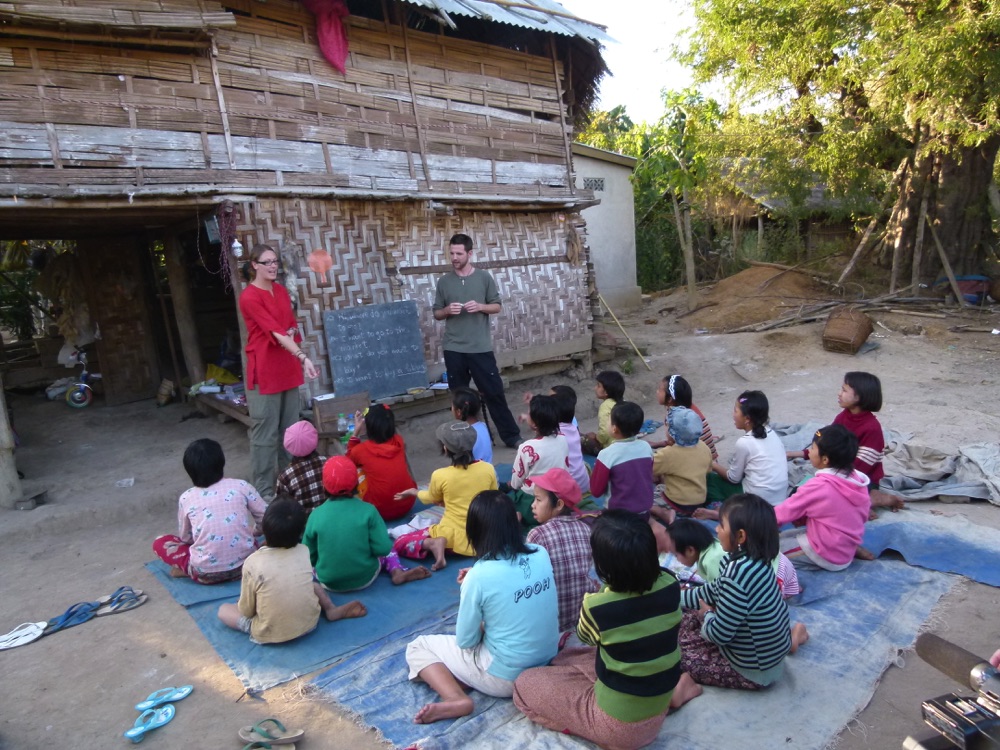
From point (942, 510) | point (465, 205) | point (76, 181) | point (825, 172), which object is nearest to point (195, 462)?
point (76, 181)

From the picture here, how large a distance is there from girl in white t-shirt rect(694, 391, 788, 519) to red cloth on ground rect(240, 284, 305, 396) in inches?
127

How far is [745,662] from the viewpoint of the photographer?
8.93 ft

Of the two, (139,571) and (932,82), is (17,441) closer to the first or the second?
(139,571)

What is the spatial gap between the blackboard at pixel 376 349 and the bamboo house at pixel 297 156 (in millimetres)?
157

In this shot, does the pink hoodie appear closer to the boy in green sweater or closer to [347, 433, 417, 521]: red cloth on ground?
the boy in green sweater

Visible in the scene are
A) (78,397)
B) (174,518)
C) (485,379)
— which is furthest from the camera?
(78,397)

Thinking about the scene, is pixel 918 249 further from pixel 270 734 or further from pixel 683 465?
pixel 270 734

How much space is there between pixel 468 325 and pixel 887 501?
144 inches

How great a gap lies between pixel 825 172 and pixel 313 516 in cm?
1033

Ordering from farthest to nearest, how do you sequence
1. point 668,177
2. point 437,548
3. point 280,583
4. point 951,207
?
point 668,177 < point 951,207 < point 437,548 < point 280,583

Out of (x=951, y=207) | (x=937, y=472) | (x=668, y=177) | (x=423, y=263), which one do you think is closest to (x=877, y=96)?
(x=951, y=207)

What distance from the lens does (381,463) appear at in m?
4.63

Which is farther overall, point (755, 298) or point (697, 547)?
point (755, 298)

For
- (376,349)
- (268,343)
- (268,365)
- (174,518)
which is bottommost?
(174,518)
